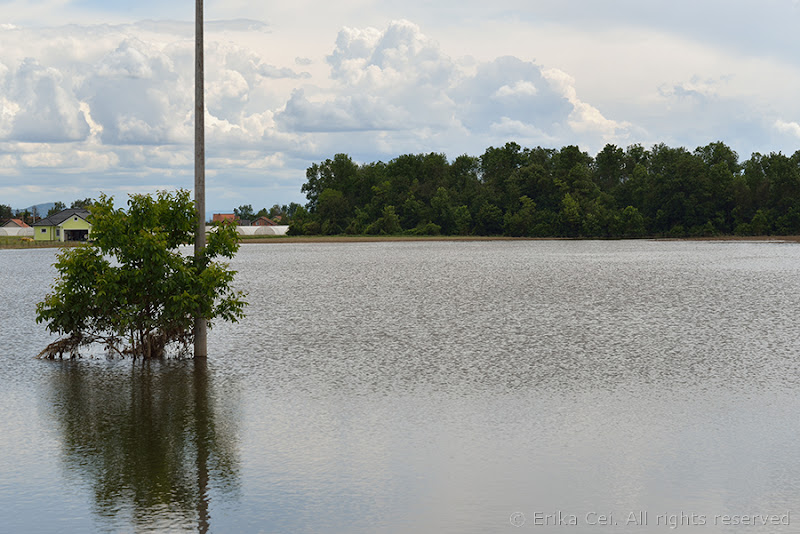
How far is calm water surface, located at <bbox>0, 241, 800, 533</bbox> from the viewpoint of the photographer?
9109mm

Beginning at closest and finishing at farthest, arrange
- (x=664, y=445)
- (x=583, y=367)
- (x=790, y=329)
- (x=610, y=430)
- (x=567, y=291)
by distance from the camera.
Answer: (x=664, y=445)
(x=610, y=430)
(x=583, y=367)
(x=790, y=329)
(x=567, y=291)

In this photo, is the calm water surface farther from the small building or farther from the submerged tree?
the small building

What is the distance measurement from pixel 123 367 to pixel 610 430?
38.4ft

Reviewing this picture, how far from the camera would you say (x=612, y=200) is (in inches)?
7141

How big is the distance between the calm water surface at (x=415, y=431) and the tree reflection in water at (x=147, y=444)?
0.04 meters

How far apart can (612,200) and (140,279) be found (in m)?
170

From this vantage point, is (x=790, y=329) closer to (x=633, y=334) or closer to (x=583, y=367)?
(x=633, y=334)

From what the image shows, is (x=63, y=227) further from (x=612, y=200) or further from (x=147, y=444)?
(x=147, y=444)

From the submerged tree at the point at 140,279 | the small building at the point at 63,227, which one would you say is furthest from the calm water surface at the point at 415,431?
the small building at the point at 63,227

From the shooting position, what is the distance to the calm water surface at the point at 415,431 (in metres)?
9.11

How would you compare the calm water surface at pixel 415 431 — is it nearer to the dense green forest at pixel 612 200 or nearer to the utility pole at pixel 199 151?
the utility pole at pixel 199 151

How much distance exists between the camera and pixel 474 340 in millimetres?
24266

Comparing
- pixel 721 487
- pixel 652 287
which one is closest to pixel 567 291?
pixel 652 287

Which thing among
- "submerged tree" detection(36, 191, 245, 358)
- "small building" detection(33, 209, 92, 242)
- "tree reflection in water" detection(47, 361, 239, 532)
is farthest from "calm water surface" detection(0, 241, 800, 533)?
"small building" detection(33, 209, 92, 242)
